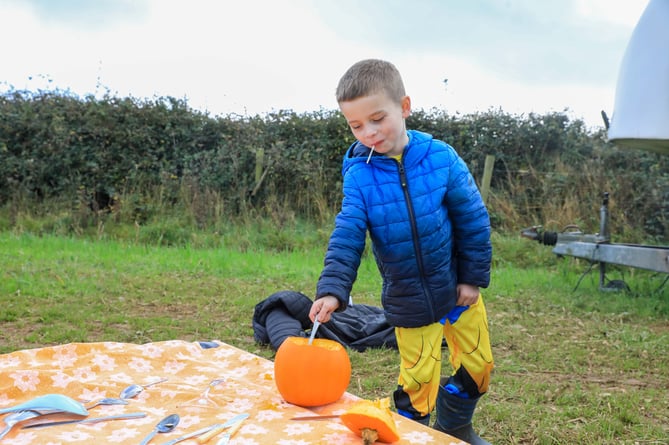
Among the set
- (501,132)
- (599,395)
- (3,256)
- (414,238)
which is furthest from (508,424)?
(501,132)

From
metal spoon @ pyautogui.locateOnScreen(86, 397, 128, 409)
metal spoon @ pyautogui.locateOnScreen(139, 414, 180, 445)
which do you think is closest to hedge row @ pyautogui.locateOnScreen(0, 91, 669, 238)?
metal spoon @ pyautogui.locateOnScreen(86, 397, 128, 409)

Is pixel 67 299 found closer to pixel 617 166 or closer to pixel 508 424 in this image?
pixel 508 424

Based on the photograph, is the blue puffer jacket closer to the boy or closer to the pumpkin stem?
the boy

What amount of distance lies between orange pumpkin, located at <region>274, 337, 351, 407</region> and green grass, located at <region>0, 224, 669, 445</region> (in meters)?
0.87

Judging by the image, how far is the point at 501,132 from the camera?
33.9 ft

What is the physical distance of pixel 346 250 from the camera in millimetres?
2324

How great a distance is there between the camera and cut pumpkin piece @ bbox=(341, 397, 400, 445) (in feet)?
6.72

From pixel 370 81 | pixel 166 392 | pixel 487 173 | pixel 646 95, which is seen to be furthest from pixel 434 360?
pixel 487 173

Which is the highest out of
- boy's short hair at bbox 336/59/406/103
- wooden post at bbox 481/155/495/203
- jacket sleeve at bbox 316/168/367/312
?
boy's short hair at bbox 336/59/406/103

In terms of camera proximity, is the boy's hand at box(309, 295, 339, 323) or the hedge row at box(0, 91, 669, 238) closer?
the boy's hand at box(309, 295, 339, 323)

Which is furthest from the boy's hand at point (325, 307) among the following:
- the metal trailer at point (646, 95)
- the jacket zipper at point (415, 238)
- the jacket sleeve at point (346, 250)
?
the metal trailer at point (646, 95)

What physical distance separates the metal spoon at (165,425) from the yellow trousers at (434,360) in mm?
879

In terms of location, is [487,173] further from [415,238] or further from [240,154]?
[415,238]

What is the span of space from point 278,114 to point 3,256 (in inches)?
208
